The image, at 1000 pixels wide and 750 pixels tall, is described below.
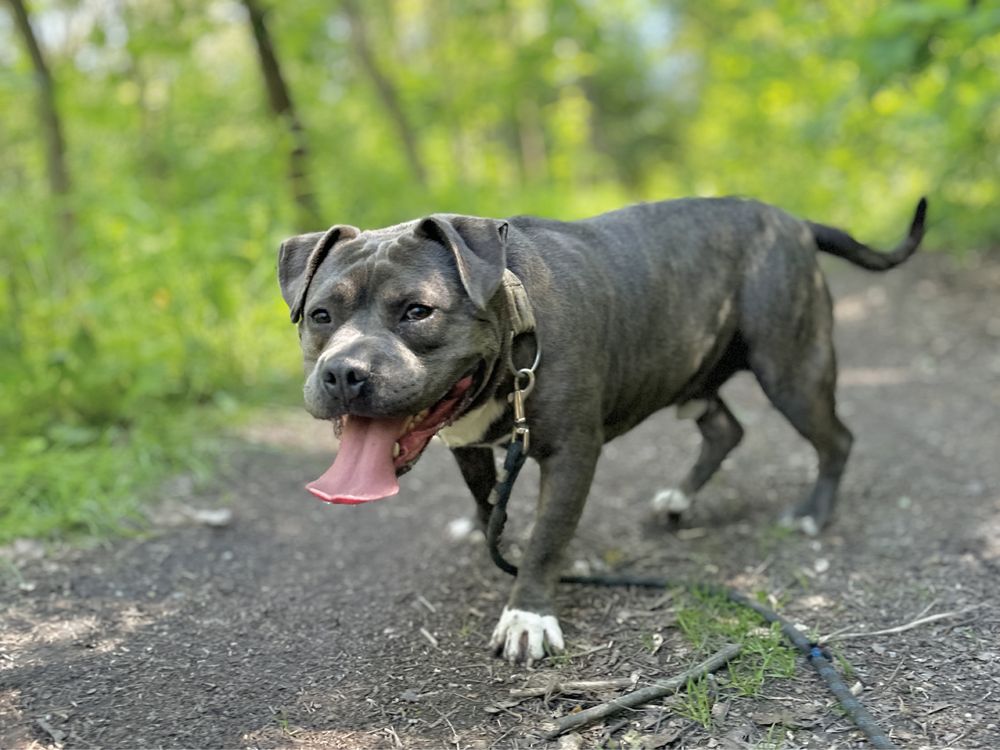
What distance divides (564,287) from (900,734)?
5.48ft

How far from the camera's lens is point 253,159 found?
7.43 m

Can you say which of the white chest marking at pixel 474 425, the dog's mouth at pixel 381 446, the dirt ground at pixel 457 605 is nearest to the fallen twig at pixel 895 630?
the dirt ground at pixel 457 605

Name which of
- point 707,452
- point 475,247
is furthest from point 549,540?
point 707,452

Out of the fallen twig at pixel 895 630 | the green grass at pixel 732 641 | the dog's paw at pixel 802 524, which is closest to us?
the green grass at pixel 732 641

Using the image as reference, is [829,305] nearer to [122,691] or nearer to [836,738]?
[836,738]

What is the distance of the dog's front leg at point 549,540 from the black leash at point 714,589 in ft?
0.37

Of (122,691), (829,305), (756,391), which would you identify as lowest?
(756,391)

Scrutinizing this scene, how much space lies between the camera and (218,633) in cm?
335

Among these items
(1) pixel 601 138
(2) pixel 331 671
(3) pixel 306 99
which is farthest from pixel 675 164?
(2) pixel 331 671

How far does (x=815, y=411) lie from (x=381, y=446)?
2044mm

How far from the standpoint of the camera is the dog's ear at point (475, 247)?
287cm

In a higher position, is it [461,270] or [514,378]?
[461,270]

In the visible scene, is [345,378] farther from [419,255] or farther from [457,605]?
[457,605]

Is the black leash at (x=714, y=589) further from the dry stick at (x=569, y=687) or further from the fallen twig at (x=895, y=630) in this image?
the dry stick at (x=569, y=687)
